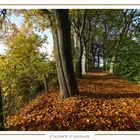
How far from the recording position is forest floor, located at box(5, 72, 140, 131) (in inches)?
258

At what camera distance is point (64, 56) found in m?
7.78

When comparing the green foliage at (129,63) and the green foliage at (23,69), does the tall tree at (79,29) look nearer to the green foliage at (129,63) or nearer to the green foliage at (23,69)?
the green foliage at (23,69)

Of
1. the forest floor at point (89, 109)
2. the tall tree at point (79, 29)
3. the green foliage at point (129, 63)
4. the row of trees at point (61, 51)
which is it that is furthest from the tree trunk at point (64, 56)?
the green foliage at point (129, 63)

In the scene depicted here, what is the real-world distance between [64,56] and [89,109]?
1412 mm

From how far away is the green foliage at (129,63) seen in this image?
754 cm

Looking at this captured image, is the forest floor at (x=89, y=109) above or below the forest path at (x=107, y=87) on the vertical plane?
below

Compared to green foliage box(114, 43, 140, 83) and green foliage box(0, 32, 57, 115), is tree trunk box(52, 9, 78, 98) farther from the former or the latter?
green foliage box(114, 43, 140, 83)

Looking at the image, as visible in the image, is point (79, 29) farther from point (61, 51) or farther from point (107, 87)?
point (107, 87)

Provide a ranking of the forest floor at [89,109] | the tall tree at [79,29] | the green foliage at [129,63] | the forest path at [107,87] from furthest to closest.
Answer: the tall tree at [79,29] → the forest path at [107,87] → the green foliage at [129,63] → the forest floor at [89,109]

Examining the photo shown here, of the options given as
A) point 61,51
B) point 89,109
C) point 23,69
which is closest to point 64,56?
point 61,51

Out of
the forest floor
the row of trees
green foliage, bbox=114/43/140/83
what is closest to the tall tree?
the row of trees

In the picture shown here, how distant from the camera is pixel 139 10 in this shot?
23.6ft
